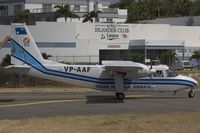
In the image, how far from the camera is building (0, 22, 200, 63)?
7681 cm

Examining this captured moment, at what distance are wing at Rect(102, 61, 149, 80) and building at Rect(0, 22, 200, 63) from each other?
44060mm

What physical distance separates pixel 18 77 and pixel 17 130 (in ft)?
94.1

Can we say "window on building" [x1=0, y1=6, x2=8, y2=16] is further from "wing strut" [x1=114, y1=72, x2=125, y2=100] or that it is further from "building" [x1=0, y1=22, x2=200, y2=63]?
"wing strut" [x1=114, y1=72, x2=125, y2=100]

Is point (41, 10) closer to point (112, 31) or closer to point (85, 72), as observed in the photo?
point (112, 31)

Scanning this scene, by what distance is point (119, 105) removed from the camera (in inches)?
1077

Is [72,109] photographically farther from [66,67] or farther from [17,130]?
[17,130]

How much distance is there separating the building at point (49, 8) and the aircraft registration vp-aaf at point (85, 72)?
79.7 meters

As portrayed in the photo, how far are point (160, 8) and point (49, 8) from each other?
114 feet

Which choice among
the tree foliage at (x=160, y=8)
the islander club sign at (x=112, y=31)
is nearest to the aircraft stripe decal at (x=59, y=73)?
the islander club sign at (x=112, y=31)

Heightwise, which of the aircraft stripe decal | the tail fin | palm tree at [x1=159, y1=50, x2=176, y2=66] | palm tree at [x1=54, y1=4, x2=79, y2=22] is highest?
palm tree at [x1=54, y1=4, x2=79, y2=22]

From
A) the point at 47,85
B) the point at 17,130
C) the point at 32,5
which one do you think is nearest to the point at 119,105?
the point at 17,130

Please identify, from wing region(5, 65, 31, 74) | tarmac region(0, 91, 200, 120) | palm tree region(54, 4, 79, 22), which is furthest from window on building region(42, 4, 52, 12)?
tarmac region(0, 91, 200, 120)

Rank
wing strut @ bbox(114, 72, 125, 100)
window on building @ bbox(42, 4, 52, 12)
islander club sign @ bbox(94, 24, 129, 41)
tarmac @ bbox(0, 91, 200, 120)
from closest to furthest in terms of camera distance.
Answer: tarmac @ bbox(0, 91, 200, 120)
wing strut @ bbox(114, 72, 125, 100)
islander club sign @ bbox(94, 24, 129, 41)
window on building @ bbox(42, 4, 52, 12)

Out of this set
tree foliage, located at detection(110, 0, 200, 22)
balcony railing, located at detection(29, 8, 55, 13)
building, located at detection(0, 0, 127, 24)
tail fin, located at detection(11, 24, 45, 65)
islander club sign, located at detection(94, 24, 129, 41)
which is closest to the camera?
tail fin, located at detection(11, 24, 45, 65)
